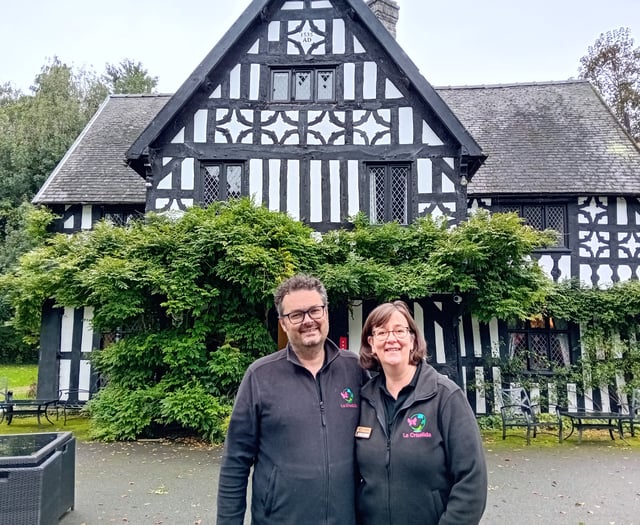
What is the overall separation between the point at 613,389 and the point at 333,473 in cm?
973

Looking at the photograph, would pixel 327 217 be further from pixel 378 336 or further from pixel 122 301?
pixel 378 336

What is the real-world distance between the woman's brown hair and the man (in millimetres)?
99

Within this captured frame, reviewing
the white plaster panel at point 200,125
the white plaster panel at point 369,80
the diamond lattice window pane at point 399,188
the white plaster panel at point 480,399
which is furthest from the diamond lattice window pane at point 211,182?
the white plaster panel at point 480,399

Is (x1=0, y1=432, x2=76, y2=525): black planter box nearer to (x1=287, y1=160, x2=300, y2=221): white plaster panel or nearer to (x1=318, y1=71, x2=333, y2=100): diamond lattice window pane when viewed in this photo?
(x1=287, y1=160, x2=300, y2=221): white plaster panel

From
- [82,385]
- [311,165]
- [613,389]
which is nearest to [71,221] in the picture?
[82,385]

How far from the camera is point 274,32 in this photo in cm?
970

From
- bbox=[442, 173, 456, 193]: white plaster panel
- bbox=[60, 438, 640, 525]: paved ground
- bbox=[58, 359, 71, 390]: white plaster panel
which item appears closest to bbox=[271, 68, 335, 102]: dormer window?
bbox=[442, 173, 456, 193]: white plaster panel

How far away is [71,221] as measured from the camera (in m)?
11.0

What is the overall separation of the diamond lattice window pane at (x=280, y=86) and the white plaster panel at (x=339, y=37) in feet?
3.48

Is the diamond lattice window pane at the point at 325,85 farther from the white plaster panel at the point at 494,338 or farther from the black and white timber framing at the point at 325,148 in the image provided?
the white plaster panel at the point at 494,338

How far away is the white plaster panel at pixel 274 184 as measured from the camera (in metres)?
9.31

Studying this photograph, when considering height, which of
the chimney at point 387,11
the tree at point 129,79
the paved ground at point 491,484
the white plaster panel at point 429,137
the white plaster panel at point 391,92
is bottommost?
the paved ground at point 491,484

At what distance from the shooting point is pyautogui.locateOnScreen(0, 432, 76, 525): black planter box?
3891 millimetres

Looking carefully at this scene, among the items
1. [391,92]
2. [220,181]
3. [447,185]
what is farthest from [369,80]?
[220,181]
